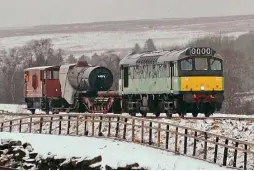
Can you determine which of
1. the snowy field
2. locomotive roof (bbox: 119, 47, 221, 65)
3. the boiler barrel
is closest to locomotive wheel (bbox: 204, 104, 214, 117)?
locomotive roof (bbox: 119, 47, 221, 65)

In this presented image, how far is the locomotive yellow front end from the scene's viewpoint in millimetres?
36438

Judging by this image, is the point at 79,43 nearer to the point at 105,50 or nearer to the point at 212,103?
the point at 105,50

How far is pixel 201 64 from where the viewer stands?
37500 mm

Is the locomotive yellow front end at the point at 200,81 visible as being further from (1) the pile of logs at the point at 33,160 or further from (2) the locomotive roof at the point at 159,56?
(1) the pile of logs at the point at 33,160

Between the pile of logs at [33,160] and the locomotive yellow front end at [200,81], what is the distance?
37.1ft

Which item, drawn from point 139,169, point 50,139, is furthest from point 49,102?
point 139,169

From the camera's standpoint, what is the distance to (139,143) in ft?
93.7

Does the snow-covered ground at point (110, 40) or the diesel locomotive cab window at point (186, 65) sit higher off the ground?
the snow-covered ground at point (110, 40)

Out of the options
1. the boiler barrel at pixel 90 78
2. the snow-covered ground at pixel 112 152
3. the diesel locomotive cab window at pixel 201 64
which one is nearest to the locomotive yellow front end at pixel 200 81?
the diesel locomotive cab window at pixel 201 64

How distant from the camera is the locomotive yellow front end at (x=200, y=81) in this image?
36438 millimetres

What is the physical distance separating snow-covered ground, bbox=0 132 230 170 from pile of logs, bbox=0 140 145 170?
354mm

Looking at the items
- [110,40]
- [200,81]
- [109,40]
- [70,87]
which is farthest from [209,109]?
[109,40]

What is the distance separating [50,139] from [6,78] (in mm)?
83625

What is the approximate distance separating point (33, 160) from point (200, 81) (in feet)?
45.4
